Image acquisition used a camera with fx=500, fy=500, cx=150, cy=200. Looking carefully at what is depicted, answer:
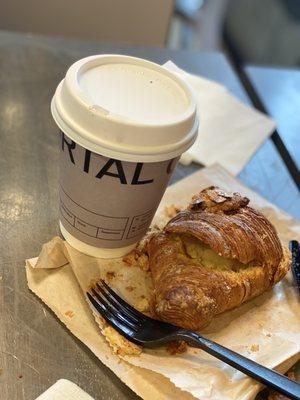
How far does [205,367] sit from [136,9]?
1549mm

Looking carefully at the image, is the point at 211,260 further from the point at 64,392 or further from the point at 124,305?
the point at 64,392

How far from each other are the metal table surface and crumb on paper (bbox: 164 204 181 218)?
123mm

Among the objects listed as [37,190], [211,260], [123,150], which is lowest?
[37,190]

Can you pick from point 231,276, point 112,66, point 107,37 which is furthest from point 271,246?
point 107,37

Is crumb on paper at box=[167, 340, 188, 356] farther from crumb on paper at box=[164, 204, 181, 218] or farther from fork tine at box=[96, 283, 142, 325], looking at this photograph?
crumb on paper at box=[164, 204, 181, 218]

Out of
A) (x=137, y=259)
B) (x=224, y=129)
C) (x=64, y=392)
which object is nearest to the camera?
(x=64, y=392)

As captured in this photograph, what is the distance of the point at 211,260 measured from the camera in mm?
767

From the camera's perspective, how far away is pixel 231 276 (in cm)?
76

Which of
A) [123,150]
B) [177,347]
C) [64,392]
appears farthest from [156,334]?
[123,150]

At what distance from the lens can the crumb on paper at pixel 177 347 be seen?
73cm

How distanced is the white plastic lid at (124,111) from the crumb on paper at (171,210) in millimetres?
254

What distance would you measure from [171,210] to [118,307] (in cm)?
27

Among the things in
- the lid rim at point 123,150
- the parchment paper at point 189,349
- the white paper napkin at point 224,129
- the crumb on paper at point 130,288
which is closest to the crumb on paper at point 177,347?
the parchment paper at point 189,349

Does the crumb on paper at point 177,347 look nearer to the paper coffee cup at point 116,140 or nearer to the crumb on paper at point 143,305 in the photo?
the crumb on paper at point 143,305
